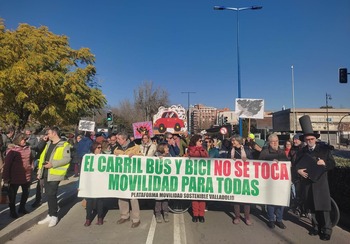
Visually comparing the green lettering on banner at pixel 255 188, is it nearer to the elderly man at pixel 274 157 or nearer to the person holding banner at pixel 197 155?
the elderly man at pixel 274 157

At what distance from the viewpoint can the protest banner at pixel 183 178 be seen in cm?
694

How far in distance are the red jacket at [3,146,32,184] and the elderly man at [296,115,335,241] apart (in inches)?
219

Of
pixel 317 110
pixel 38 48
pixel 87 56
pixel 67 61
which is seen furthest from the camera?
pixel 317 110

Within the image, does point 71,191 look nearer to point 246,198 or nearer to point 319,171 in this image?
point 246,198

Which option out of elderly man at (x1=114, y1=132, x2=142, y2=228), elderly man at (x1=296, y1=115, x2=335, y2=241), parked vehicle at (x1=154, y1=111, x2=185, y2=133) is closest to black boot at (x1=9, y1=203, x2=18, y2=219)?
elderly man at (x1=114, y1=132, x2=142, y2=228)

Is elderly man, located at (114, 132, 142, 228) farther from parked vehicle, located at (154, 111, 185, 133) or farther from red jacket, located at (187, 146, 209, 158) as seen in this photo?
parked vehicle, located at (154, 111, 185, 133)

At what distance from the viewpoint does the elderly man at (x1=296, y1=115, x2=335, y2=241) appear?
6000mm

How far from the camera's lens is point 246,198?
6.94 meters

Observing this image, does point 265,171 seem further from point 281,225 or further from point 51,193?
point 51,193

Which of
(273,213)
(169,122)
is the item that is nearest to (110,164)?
(273,213)

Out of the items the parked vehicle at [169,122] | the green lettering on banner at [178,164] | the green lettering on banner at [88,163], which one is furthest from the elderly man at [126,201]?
the parked vehicle at [169,122]

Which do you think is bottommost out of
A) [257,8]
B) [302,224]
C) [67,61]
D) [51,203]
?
[302,224]

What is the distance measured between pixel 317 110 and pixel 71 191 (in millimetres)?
72457

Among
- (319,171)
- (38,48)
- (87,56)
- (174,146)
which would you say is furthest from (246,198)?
(87,56)
